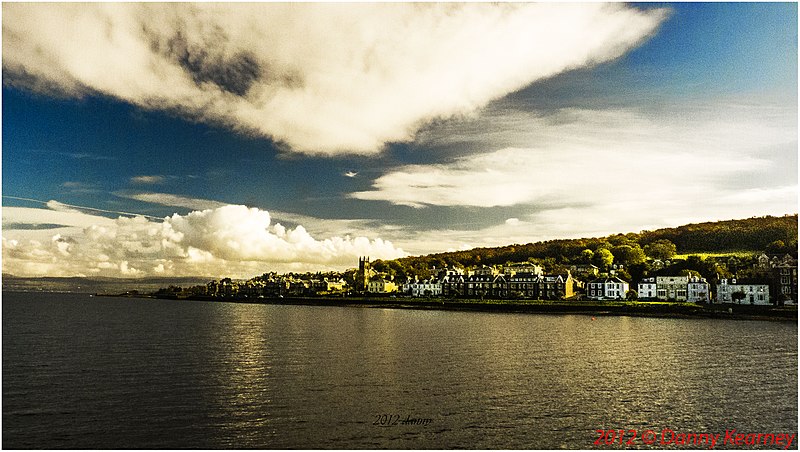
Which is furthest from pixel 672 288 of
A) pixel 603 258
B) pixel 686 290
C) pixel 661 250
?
pixel 661 250

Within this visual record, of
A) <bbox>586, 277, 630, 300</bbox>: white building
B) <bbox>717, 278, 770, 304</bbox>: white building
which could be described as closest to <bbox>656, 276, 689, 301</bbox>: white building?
<bbox>586, 277, 630, 300</bbox>: white building

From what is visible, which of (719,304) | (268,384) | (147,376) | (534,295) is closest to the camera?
(268,384)

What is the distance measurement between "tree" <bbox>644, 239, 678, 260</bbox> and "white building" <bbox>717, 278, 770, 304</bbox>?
68.2m

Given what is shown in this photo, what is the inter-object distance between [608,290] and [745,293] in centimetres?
2928

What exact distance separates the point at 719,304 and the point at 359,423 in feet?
343

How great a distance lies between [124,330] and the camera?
69.4 m

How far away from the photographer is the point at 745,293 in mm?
112688

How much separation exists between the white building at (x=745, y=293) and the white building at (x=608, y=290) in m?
21.7

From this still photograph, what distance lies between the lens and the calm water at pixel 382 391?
2461cm

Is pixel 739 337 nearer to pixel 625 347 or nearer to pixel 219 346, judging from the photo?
pixel 625 347

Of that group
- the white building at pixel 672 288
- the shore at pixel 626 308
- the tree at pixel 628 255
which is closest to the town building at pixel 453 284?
the shore at pixel 626 308

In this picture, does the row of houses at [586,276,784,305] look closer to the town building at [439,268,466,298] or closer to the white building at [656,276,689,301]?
the white building at [656,276,689,301]

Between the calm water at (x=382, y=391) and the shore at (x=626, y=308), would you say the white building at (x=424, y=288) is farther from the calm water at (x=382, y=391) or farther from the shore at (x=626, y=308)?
the calm water at (x=382, y=391)

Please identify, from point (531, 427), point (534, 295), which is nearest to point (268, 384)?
point (531, 427)
